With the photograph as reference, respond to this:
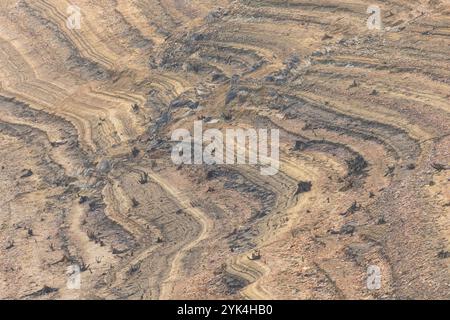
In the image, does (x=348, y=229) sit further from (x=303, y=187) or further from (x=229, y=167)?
(x=229, y=167)

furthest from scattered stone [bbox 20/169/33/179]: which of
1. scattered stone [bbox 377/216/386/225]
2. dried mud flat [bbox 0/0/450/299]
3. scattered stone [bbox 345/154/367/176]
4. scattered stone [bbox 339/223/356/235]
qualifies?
scattered stone [bbox 377/216/386/225]

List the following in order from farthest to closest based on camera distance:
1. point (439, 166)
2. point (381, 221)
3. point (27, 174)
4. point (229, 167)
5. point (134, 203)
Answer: point (27, 174) < point (229, 167) < point (134, 203) < point (439, 166) < point (381, 221)

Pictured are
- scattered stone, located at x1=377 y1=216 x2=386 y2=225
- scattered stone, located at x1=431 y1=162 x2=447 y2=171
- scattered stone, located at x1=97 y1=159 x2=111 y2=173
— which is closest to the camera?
scattered stone, located at x1=377 y1=216 x2=386 y2=225

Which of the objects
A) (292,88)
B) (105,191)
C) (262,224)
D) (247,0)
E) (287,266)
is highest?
Answer: (247,0)

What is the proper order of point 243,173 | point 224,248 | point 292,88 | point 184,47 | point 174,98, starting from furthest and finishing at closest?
point 184,47 → point 174,98 → point 292,88 → point 243,173 → point 224,248

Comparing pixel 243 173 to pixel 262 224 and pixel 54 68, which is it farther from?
pixel 54 68

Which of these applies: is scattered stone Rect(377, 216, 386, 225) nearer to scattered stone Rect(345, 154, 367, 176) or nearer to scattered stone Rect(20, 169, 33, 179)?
scattered stone Rect(345, 154, 367, 176)

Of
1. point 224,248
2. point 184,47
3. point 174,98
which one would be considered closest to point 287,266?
point 224,248

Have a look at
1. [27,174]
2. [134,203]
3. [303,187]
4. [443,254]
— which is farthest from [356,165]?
[27,174]
